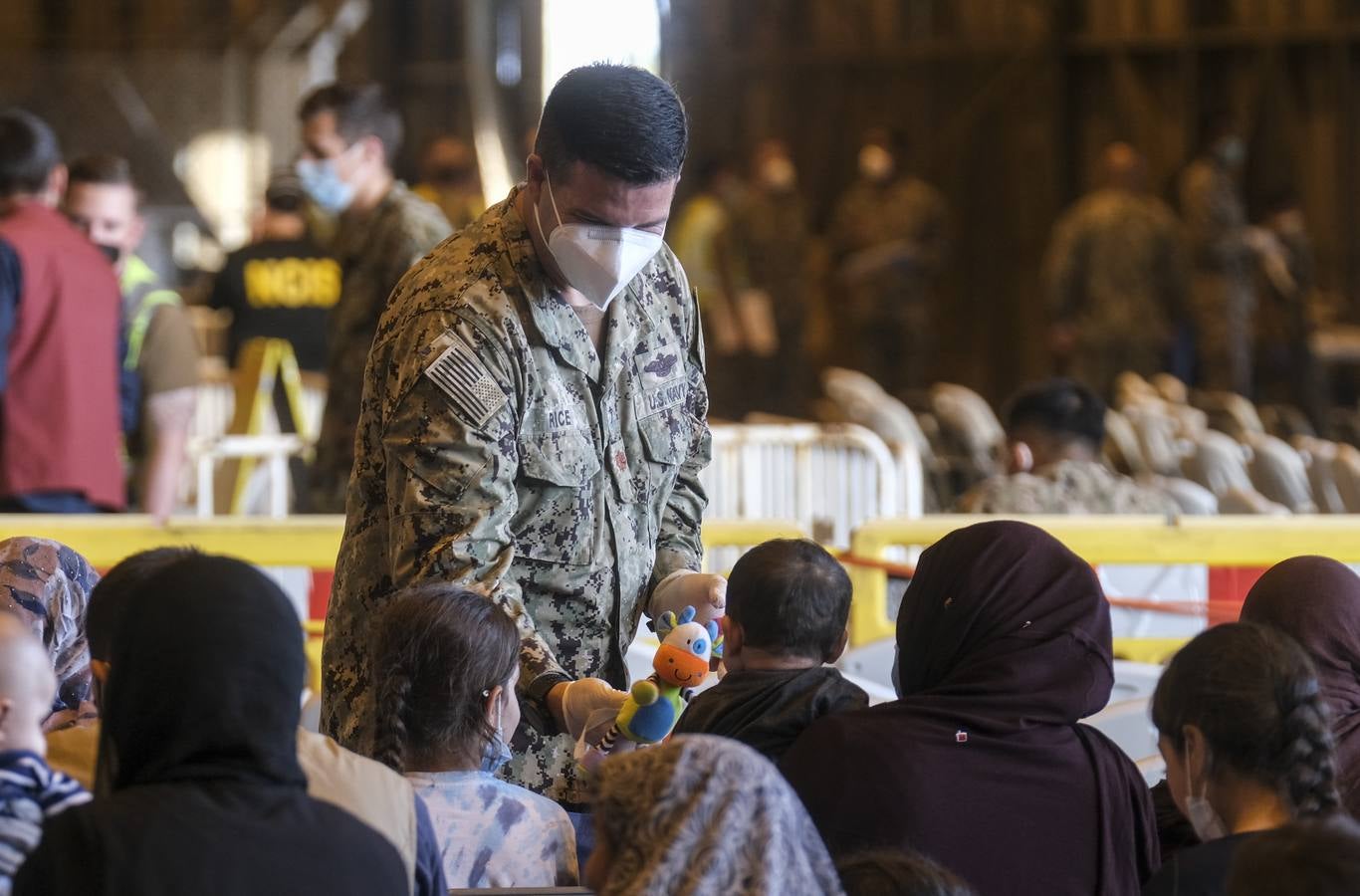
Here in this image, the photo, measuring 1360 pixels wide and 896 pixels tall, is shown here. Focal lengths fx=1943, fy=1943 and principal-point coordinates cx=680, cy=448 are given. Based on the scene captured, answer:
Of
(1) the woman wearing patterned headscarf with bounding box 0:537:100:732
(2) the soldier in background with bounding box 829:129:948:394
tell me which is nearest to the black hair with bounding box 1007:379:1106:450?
(1) the woman wearing patterned headscarf with bounding box 0:537:100:732

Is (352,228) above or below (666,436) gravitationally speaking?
above

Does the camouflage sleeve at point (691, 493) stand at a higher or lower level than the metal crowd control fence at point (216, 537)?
higher

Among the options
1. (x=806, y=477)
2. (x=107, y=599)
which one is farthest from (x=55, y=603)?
(x=806, y=477)

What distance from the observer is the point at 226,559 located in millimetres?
2123

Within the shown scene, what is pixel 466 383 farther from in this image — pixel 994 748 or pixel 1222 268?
pixel 1222 268

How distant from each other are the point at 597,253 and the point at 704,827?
1.11 meters

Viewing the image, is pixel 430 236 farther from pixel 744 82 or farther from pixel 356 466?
pixel 744 82

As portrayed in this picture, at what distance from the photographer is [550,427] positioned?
2916 millimetres

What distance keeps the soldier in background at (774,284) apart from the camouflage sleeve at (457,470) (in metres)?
12.7

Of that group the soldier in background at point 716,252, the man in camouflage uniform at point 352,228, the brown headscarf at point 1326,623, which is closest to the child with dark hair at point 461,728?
the brown headscarf at point 1326,623

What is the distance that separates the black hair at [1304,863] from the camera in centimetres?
194

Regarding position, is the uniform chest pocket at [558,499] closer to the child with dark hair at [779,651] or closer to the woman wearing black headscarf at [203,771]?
the child with dark hair at [779,651]

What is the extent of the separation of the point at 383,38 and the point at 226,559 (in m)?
15.6

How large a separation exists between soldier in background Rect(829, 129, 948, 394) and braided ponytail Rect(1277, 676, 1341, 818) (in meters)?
13.8
